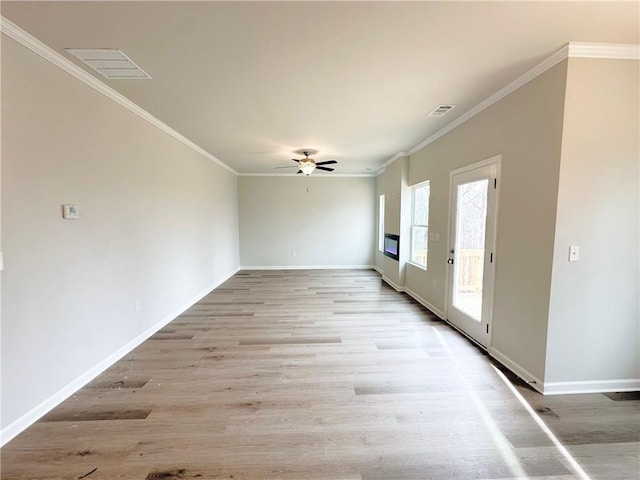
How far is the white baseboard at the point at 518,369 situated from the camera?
7.67 feet

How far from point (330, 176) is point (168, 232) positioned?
4.77 metres

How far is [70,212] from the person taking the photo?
2.26 metres

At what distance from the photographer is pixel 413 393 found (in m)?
2.31

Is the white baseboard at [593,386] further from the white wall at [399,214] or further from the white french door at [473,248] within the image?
the white wall at [399,214]

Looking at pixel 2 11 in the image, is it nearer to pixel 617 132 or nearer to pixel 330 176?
pixel 617 132

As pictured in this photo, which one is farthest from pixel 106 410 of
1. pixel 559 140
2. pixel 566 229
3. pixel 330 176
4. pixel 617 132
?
pixel 330 176

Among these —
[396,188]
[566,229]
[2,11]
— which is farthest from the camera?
[396,188]

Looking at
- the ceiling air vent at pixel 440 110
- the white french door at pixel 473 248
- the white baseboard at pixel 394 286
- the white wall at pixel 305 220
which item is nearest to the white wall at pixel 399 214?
the white baseboard at pixel 394 286

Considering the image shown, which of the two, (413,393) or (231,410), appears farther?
(413,393)

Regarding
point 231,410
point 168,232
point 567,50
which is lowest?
point 231,410

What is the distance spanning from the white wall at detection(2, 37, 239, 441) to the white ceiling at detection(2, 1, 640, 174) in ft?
1.21

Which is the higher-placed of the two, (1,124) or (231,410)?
(1,124)

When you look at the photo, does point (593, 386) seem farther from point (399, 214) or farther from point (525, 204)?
point (399, 214)

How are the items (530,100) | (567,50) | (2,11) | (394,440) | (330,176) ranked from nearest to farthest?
(2,11)
(394,440)
(567,50)
(530,100)
(330,176)
